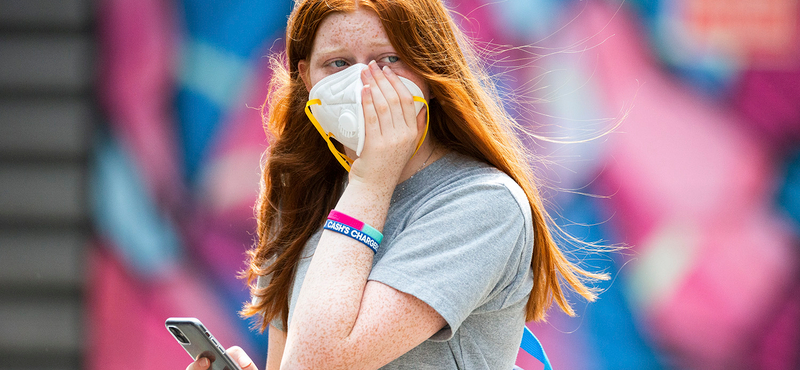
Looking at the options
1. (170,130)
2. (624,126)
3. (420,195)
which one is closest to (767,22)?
(624,126)

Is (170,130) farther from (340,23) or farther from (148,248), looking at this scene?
(340,23)

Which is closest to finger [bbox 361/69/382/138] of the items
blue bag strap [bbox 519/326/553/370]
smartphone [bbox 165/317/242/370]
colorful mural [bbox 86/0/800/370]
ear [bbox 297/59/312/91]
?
ear [bbox 297/59/312/91]

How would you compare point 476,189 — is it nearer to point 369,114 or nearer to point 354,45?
point 369,114

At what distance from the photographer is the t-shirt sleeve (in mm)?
1133

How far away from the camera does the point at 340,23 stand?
1.32m

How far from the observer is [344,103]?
1312 mm

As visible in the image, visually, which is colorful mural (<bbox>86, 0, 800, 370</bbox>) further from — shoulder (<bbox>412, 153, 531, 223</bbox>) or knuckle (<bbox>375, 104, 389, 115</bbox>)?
knuckle (<bbox>375, 104, 389, 115</bbox>)

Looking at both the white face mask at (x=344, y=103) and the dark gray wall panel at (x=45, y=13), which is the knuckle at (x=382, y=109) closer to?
the white face mask at (x=344, y=103)

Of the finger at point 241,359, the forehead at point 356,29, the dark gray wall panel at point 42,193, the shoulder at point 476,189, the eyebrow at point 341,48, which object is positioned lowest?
the dark gray wall panel at point 42,193

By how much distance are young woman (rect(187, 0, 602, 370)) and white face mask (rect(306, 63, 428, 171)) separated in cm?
2

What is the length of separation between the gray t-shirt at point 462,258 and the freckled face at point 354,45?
210mm

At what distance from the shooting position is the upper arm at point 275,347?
164 centimetres

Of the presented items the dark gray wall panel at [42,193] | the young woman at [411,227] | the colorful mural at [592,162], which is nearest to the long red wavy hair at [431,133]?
the young woman at [411,227]

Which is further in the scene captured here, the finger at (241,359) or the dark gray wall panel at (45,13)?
the dark gray wall panel at (45,13)
